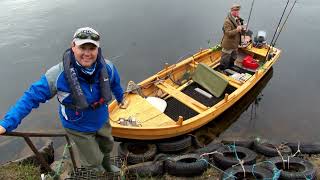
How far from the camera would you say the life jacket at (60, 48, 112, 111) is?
398 cm

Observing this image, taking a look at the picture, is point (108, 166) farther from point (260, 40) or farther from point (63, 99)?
point (260, 40)

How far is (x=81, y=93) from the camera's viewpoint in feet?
13.4

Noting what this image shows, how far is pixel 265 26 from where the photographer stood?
15164 mm

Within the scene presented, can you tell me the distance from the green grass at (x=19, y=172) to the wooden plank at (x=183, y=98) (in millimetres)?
4098

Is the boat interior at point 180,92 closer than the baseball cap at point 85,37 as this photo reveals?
No

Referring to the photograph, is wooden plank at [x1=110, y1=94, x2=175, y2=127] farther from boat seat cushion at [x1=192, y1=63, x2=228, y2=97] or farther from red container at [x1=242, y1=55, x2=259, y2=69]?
red container at [x1=242, y1=55, x2=259, y2=69]

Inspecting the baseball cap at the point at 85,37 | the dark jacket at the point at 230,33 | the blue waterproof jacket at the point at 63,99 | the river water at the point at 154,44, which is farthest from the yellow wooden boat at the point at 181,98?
the baseball cap at the point at 85,37

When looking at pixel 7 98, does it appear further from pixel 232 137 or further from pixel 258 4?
pixel 258 4

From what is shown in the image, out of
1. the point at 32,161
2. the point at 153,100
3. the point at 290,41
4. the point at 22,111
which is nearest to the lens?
the point at 22,111

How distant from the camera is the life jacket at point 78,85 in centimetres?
398

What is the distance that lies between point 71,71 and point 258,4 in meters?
15.0

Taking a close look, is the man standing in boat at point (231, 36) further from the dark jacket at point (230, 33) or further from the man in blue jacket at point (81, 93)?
the man in blue jacket at point (81, 93)

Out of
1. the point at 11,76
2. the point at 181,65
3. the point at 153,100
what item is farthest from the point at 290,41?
the point at 11,76

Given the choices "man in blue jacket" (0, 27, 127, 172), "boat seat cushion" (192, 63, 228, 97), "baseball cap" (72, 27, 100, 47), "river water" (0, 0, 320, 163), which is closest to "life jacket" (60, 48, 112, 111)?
"man in blue jacket" (0, 27, 127, 172)
